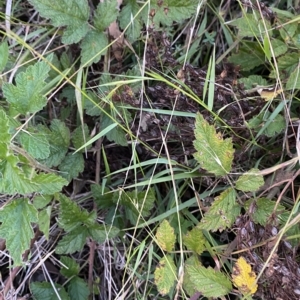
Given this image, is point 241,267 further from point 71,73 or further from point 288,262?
point 71,73

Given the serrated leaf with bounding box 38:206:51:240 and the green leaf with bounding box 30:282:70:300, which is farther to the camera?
the green leaf with bounding box 30:282:70:300

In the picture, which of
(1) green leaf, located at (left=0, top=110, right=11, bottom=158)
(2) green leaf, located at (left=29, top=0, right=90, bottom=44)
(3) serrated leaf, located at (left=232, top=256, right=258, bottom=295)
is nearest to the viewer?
(1) green leaf, located at (left=0, top=110, right=11, bottom=158)

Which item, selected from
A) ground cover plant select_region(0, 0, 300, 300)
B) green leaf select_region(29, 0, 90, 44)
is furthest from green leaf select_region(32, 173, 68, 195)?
green leaf select_region(29, 0, 90, 44)

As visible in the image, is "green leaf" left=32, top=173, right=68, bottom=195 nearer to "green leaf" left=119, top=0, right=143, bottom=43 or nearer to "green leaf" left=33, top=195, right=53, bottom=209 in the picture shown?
"green leaf" left=33, top=195, right=53, bottom=209

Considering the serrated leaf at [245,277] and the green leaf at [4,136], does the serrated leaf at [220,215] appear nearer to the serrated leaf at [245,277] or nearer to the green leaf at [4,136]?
the serrated leaf at [245,277]

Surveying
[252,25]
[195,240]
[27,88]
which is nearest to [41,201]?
[27,88]
